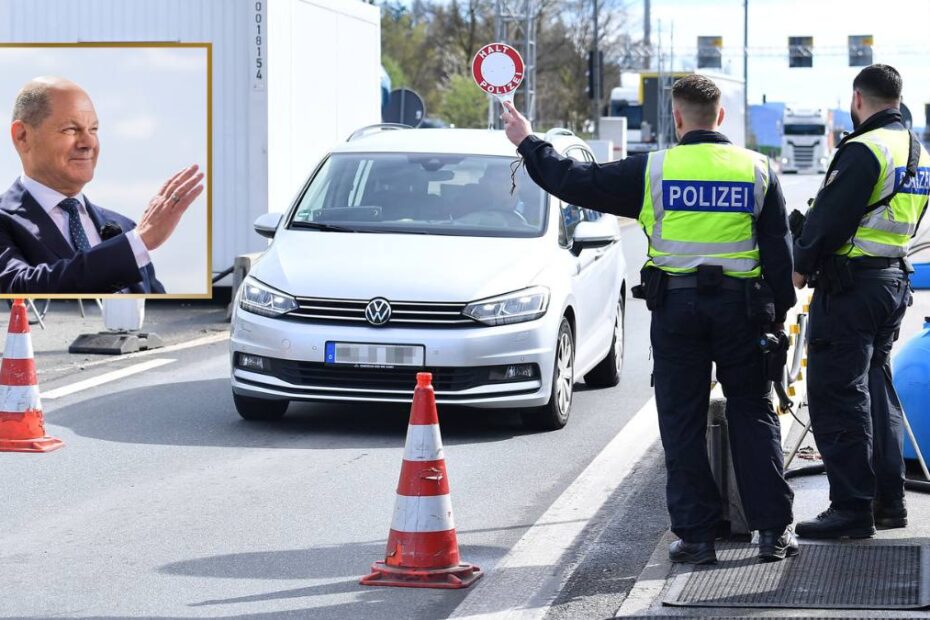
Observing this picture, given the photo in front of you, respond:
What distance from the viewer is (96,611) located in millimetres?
5660

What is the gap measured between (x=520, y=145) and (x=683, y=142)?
24.2 inches

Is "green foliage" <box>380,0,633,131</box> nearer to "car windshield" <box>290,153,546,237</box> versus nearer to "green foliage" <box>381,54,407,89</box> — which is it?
"green foliage" <box>381,54,407,89</box>

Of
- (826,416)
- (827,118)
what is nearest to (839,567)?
(826,416)

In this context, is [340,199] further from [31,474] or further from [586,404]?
[31,474]

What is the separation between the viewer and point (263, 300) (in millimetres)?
9320

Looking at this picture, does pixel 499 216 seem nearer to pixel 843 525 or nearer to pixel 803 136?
pixel 843 525

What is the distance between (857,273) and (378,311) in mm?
3334

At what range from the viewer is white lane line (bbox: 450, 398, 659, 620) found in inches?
227

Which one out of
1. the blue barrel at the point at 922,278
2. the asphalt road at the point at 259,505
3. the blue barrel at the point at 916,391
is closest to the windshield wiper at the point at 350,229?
the asphalt road at the point at 259,505

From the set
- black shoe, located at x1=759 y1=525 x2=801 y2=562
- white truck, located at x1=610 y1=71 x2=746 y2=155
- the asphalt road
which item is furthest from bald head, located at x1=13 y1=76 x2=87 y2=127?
white truck, located at x1=610 y1=71 x2=746 y2=155

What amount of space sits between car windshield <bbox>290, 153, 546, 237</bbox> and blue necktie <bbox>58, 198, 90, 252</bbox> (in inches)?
69.0

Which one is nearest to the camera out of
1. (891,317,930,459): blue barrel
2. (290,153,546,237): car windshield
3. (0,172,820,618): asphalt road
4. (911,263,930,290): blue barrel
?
(0,172,820,618): asphalt road

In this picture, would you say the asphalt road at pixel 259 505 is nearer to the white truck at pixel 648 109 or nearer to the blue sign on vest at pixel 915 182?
the blue sign on vest at pixel 915 182

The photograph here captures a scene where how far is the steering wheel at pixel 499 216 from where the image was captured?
1012 cm
